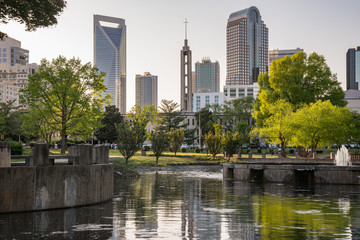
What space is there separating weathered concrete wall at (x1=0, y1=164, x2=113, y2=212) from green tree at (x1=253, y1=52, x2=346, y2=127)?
43.9 meters

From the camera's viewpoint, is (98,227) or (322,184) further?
(322,184)

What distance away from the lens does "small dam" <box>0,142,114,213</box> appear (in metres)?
14.8

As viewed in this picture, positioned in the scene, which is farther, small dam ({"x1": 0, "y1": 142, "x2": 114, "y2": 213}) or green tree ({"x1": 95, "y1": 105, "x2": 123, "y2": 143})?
green tree ({"x1": 95, "y1": 105, "x2": 123, "y2": 143})

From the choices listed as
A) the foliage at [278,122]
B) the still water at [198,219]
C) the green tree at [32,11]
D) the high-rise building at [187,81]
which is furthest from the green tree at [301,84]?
the high-rise building at [187,81]

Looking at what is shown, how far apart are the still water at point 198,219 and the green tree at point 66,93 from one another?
105 ft

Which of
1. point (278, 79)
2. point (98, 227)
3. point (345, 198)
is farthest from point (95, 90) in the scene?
point (98, 227)

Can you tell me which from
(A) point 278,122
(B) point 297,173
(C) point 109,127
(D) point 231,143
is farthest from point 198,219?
(C) point 109,127

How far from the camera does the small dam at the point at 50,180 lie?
14.8m

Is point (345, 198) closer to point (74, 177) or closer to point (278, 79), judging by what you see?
point (74, 177)

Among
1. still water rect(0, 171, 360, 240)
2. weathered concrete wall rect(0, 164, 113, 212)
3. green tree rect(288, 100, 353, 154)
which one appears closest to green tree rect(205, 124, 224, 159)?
green tree rect(288, 100, 353, 154)

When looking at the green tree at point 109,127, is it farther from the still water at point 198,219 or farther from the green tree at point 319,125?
the still water at point 198,219

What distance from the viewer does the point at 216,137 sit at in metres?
57.4

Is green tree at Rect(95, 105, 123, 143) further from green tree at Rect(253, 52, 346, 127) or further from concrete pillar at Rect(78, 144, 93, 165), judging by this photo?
concrete pillar at Rect(78, 144, 93, 165)

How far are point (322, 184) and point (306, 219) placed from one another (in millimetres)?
16287
